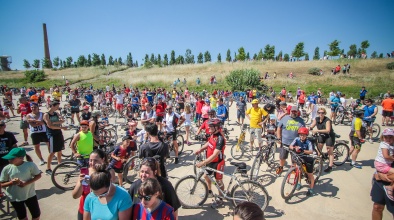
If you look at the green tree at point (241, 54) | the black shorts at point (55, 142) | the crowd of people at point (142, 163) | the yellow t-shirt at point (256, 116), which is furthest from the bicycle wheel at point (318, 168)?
the green tree at point (241, 54)

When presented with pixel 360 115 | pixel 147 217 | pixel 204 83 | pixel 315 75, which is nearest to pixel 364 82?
pixel 315 75

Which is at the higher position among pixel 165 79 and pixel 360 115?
pixel 165 79

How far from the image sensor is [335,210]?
4.48 m

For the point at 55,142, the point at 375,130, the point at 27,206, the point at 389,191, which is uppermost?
the point at 55,142

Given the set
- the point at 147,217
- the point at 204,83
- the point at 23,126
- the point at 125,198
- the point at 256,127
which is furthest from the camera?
the point at 204,83

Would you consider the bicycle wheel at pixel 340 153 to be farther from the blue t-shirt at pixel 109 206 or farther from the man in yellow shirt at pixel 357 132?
the blue t-shirt at pixel 109 206

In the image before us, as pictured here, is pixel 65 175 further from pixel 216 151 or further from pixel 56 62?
pixel 56 62

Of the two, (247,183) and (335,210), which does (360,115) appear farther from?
(247,183)

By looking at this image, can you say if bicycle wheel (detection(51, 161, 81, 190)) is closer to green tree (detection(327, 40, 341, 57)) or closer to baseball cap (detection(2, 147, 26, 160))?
baseball cap (detection(2, 147, 26, 160))

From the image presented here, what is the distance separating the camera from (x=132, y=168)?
19.2 ft

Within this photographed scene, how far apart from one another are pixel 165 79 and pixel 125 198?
3990cm

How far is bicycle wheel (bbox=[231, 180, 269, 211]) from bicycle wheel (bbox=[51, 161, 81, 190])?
158 inches

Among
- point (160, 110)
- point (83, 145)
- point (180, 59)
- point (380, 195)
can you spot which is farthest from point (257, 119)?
point (180, 59)

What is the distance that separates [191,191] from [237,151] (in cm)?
378
